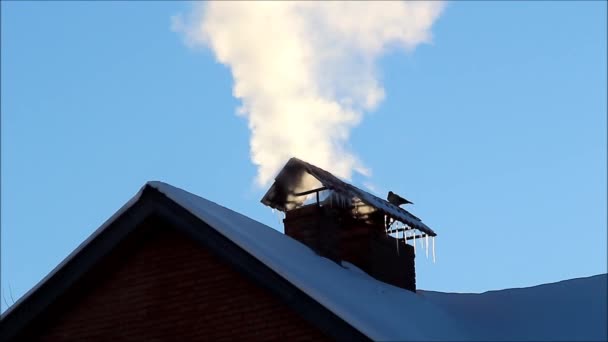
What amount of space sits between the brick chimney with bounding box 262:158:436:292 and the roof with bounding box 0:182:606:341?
1.40 feet

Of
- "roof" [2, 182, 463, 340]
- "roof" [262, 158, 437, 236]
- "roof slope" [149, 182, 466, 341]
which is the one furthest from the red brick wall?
"roof" [262, 158, 437, 236]

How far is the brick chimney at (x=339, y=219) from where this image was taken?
15750mm

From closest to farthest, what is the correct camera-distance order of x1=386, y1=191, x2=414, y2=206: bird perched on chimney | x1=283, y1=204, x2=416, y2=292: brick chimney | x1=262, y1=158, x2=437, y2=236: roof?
1. x1=283, y1=204, x2=416, y2=292: brick chimney
2. x1=262, y1=158, x2=437, y2=236: roof
3. x1=386, y1=191, x2=414, y2=206: bird perched on chimney

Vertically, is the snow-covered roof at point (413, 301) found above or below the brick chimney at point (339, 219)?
below

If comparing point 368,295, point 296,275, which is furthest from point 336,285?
point 296,275

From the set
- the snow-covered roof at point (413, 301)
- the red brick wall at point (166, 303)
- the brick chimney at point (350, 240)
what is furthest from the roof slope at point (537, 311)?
the red brick wall at point (166, 303)

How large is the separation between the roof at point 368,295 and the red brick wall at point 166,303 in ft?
1.30

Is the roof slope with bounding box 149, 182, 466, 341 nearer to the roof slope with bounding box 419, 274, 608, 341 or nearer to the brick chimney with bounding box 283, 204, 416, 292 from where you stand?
the brick chimney with bounding box 283, 204, 416, 292

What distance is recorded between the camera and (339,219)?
53.4 feet

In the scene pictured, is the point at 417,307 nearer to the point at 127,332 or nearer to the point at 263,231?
the point at 263,231

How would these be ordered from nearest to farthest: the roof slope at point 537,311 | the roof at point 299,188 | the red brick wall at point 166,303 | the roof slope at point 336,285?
the roof slope at point 336,285, the red brick wall at point 166,303, the roof slope at point 537,311, the roof at point 299,188

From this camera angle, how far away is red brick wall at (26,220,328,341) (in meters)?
12.4

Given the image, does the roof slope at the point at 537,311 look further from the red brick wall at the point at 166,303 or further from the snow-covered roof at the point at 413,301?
the red brick wall at the point at 166,303

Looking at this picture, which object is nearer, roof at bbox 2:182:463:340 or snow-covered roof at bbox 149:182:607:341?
roof at bbox 2:182:463:340
